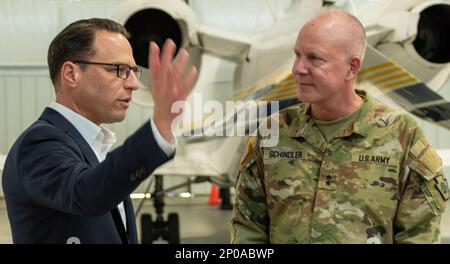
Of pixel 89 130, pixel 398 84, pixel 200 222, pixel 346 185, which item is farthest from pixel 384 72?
pixel 200 222

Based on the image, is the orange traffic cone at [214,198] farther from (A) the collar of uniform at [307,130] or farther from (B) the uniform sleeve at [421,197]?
(B) the uniform sleeve at [421,197]

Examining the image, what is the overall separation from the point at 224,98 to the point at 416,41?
2.64 metres

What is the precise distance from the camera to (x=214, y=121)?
7355 millimetres

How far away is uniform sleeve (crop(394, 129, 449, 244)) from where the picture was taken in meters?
2.23

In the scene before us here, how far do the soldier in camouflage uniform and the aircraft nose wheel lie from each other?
6.57m

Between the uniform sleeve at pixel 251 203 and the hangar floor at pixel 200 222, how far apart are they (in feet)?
18.5

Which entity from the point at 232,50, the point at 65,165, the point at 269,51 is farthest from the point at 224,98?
the point at 65,165

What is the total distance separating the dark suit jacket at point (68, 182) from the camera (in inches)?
61.2

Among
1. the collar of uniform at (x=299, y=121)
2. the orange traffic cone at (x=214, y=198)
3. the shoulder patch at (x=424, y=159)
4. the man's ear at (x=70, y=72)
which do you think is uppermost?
the man's ear at (x=70, y=72)

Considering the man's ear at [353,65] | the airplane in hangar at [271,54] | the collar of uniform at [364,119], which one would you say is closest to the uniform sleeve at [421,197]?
the collar of uniform at [364,119]

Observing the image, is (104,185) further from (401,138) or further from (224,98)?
(224,98)

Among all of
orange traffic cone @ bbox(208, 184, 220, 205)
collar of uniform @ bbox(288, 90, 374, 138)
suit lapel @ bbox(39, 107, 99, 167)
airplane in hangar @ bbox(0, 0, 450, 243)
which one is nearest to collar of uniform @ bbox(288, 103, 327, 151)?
collar of uniform @ bbox(288, 90, 374, 138)

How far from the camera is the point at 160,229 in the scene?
356 inches

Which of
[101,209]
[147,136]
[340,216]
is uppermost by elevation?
[147,136]
